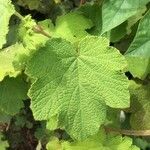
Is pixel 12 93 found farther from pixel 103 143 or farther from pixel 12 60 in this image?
pixel 103 143

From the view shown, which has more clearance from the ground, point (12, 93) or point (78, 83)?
point (78, 83)

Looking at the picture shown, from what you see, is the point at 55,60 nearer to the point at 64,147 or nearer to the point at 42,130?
the point at 64,147

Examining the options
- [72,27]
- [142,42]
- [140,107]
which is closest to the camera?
[142,42]

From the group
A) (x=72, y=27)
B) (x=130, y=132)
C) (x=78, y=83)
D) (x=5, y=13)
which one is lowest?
(x=130, y=132)

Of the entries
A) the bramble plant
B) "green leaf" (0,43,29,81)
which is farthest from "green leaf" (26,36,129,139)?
"green leaf" (0,43,29,81)

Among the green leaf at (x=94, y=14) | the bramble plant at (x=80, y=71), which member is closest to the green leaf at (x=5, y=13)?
the bramble plant at (x=80, y=71)

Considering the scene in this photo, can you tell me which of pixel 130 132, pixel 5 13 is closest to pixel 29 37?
pixel 5 13

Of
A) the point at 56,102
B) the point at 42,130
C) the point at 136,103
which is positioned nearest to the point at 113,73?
the point at 56,102
